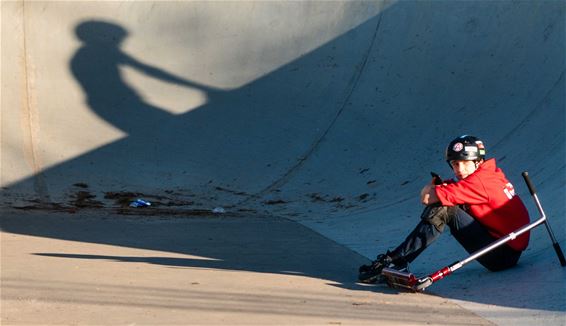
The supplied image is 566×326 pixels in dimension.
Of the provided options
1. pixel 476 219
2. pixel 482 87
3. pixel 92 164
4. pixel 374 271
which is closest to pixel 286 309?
pixel 374 271

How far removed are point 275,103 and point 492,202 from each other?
200 inches

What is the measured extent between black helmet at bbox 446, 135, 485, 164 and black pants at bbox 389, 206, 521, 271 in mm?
265

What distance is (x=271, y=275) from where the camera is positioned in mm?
4953

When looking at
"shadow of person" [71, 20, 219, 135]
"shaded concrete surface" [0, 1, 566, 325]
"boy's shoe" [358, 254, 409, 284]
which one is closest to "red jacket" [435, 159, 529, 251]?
"boy's shoe" [358, 254, 409, 284]

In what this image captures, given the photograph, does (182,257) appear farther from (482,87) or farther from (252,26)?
(252,26)

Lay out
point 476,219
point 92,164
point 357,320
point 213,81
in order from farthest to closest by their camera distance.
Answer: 1. point 213,81
2. point 92,164
3. point 476,219
4. point 357,320

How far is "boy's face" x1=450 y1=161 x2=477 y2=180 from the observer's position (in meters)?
4.62

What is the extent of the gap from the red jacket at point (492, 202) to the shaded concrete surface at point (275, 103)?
5.20 ft

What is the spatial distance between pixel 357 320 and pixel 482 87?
5815mm

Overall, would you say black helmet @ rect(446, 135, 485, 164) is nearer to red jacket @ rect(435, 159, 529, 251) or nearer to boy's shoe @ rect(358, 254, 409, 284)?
red jacket @ rect(435, 159, 529, 251)

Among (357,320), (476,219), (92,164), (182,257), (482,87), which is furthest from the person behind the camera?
(482,87)

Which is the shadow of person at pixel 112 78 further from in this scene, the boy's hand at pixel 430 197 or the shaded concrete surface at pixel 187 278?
the boy's hand at pixel 430 197

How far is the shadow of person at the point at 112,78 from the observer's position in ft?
30.6

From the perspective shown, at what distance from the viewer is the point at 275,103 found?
9508 millimetres
